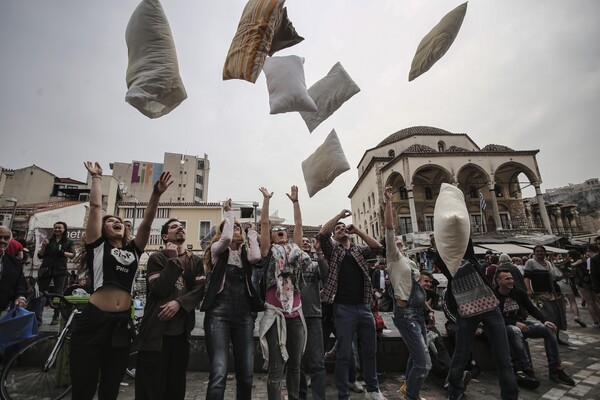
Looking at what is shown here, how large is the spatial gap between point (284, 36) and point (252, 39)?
557 millimetres

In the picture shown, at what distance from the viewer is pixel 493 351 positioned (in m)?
2.77

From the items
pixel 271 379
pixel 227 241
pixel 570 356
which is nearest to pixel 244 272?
pixel 227 241

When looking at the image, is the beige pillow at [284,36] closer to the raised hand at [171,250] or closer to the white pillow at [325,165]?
the white pillow at [325,165]

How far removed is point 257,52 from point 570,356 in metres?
6.34

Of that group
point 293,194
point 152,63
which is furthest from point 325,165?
point 152,63

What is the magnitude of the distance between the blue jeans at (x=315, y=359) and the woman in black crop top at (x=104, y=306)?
158 centimetres

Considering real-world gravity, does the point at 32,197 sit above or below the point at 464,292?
above

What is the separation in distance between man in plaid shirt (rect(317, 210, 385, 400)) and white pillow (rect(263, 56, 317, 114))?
1289 mm

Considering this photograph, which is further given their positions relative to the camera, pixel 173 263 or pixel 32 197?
pixel 32 197

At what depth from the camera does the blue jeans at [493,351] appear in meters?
2.62

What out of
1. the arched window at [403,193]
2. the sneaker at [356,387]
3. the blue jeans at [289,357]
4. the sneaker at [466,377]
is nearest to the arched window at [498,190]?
the arched window at [403,193]

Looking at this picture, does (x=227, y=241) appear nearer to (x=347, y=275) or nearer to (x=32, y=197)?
(x=347, y=275)

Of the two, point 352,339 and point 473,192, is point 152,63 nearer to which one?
point 352,339

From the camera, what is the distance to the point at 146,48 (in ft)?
8.23
